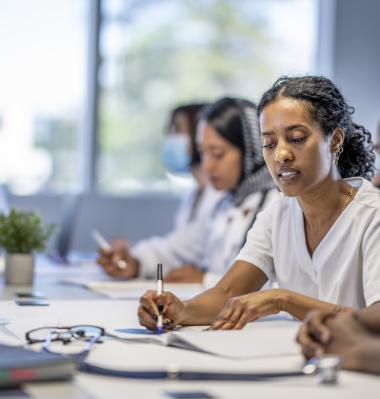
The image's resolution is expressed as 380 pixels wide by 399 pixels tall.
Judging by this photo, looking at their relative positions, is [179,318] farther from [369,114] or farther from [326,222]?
[369,114]

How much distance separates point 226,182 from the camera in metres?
3.58

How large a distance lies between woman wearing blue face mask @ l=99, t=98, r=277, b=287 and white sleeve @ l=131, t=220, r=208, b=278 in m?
0.02

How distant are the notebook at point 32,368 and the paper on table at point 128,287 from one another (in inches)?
50.0

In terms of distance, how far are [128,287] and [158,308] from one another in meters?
1.12

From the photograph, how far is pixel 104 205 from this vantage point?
254 inches

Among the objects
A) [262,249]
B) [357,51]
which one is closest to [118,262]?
[262,249]

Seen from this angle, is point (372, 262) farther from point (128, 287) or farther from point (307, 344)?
point (128, 287)

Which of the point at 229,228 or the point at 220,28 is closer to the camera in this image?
the point at 229,228

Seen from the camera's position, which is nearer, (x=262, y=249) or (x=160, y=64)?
(x=262, y=249)

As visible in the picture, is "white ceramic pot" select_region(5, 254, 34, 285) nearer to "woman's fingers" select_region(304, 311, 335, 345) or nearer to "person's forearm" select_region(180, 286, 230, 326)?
"person's forearm" select_region(180, 286, 230, 326)

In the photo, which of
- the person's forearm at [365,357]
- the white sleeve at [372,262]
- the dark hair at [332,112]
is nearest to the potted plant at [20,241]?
the dark hair at [332,112]

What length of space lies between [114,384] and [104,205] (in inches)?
203

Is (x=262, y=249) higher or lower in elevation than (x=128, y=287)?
higher

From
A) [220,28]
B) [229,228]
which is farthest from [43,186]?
[229,228]
